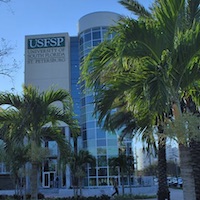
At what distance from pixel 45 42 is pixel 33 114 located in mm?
41679

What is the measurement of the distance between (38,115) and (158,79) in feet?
19.5

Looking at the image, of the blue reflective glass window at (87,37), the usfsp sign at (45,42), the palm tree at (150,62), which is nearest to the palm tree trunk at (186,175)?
the palm tree at (150,62)

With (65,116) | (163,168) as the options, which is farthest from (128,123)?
(65,116)

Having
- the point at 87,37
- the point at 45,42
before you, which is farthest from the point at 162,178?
the point at 45,42

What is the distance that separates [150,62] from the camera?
7516 millimetres

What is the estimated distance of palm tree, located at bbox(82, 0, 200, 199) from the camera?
7.04 m

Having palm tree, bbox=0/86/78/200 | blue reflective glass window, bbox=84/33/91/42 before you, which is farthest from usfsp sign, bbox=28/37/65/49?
palm tree, bbox=0/86/78/200

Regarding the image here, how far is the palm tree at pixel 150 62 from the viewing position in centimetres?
704

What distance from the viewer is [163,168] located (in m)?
16.6

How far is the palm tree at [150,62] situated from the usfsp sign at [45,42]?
146ft

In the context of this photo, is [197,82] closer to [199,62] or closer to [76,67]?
[199,62]

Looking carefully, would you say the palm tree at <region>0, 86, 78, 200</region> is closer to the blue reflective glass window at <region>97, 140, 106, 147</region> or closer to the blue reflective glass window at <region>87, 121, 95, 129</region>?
Answer: the blue reflective glass window at <region>97, 140, 106, 147</region>

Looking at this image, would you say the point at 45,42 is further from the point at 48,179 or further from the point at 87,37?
the point at 48,179

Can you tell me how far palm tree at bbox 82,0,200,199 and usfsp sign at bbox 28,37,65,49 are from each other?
44626mm
